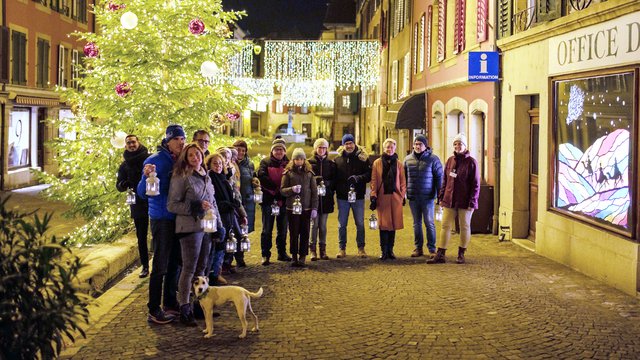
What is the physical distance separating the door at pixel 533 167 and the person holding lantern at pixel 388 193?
3.19 metres

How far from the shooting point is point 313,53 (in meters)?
31.8

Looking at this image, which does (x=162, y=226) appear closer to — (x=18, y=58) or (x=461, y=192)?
(x=461, y=192)

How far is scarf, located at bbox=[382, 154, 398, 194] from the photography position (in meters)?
11.5

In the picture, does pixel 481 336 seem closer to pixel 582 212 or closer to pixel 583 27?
pixel 582 212

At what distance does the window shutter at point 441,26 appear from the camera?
2041 centimetres

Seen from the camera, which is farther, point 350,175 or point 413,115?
point 413,115

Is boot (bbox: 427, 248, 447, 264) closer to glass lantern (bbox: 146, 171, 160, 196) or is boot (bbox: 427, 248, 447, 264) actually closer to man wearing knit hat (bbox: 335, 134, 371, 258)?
man wearing knit hat (bbox: 335, 134, 371, 258)

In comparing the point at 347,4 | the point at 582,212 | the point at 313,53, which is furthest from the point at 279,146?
the point at 347,4

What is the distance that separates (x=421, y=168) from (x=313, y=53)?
68.0 feet

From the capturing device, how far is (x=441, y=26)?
20734 mm

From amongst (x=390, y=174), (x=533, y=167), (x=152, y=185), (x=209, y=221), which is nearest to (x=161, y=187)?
(x=152, y=185)

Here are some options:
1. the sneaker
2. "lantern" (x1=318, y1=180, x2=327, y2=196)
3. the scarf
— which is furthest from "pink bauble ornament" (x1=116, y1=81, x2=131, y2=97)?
the sneaker

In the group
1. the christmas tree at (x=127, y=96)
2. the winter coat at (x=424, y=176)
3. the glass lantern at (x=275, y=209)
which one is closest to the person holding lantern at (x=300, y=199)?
the glass lantern at (x=275, y=209)

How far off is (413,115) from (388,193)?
12625mm
